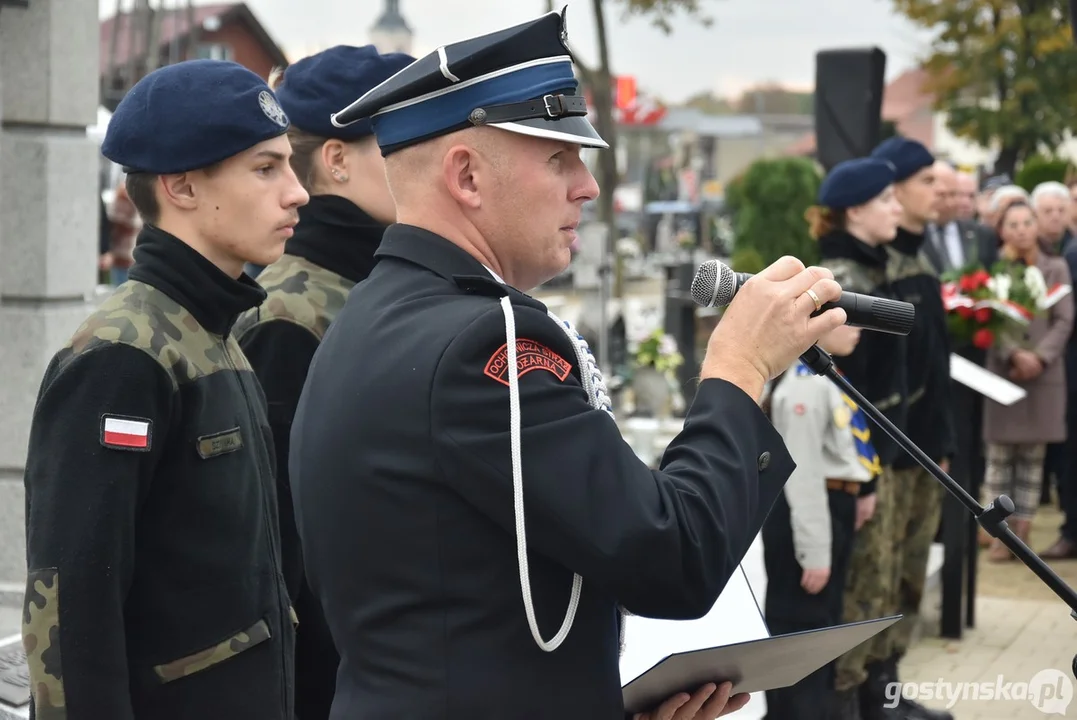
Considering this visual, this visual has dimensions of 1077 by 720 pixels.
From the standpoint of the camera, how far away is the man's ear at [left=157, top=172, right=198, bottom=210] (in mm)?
2699

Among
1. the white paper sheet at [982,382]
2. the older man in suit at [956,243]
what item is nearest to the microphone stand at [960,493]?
the white paper sheet at [982,382]

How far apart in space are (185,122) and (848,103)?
7.23 metres

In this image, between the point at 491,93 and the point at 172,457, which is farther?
the point at 172,457

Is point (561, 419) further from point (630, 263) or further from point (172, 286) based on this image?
point (630, 263)

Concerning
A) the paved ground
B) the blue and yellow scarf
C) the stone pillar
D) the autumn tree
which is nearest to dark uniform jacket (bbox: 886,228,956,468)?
the blue and yellow scarf

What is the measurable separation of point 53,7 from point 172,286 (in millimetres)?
2218

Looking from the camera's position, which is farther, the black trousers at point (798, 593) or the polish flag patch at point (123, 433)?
the black trousers at point (798, 593)

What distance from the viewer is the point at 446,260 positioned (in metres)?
1.88

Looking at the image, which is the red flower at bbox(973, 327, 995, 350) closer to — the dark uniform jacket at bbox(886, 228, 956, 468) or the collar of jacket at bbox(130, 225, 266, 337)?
the dark uniform jacket at bbox(886, 228, 956, 468)

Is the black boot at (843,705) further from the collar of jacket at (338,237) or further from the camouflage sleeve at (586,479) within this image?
the camouflage sleeve at (586,479)

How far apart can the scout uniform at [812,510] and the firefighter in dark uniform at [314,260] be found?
6.93 ft

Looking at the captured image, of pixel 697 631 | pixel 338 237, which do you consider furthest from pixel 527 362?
pixel 338 237

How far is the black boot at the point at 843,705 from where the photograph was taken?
5289 millimetres

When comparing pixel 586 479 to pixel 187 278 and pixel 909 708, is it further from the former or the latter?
pixel 909 708
